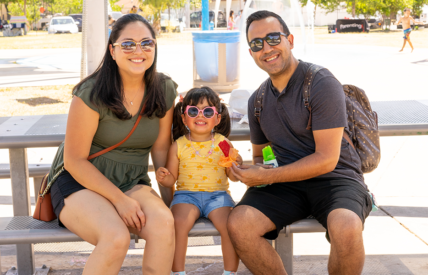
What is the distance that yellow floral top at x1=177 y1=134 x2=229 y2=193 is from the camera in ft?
9.05

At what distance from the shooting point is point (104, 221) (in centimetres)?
225

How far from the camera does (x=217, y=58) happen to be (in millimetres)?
9070

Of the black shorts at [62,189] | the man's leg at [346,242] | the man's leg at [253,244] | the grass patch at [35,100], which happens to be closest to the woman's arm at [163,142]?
the black shorts at [62,189]

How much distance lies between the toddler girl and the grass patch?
217 inches

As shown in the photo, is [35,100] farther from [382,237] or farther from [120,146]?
[382,237]

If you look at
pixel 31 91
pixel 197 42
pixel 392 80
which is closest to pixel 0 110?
pixel 31 91

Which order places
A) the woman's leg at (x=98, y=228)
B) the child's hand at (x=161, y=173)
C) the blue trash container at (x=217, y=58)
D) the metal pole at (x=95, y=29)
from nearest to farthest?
the woman's leg at (x=98, y=228) < the child's hand at (x=161, y=173) < the metal pole at (x=95, y=29) < the blue trash container at (x=217, y=58)

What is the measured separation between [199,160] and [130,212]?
0.62m

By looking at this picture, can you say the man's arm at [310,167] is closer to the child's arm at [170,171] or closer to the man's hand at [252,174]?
the man's hand at [252,174]

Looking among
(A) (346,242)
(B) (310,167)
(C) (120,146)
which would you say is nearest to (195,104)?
(C) (120,146)

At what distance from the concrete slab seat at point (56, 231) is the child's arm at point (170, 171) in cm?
30

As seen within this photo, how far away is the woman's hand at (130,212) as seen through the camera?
2303mm

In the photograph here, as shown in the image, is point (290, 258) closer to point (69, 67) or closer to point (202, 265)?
point (202, 265)

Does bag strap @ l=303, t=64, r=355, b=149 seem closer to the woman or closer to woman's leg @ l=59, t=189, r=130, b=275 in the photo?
the woman
